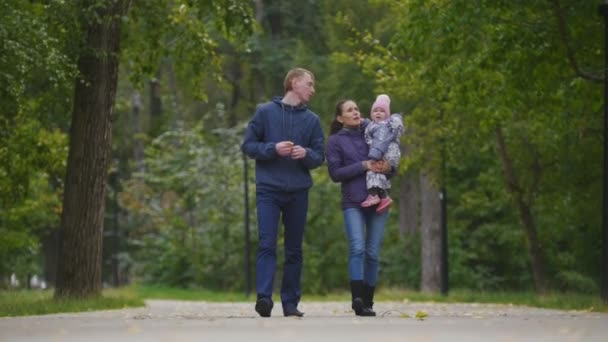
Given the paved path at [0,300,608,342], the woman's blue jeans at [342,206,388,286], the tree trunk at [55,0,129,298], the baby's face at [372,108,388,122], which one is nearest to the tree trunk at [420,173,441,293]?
the tree trunk at [55,0,129,298]

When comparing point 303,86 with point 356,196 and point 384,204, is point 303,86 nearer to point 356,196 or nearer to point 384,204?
point 356,196

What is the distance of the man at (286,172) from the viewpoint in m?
13.2

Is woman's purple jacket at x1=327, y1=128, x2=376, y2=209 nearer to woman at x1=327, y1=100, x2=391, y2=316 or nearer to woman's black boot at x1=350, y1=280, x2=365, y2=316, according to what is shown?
woman at x1=327, y1=100, x2=391, y2=316

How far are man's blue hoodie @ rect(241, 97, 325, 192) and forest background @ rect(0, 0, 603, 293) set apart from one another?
5882mm

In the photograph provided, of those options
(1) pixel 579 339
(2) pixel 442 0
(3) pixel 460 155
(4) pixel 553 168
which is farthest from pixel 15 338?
(3) pixel 460 155

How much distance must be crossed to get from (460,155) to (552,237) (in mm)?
4501

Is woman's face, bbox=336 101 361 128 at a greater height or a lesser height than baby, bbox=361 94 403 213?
greater

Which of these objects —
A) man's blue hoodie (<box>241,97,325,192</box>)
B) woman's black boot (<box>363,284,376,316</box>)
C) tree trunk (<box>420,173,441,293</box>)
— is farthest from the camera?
tree trunk (<box>420,173,441,293</box>)

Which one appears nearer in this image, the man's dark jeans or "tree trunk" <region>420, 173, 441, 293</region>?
the man's dark jeans

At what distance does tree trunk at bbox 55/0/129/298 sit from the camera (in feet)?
68.5

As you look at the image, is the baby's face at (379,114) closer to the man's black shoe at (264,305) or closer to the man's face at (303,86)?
the man's face at (303,86)

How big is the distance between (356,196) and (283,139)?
31.7 inches

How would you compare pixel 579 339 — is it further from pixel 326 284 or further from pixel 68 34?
pixel 326 284

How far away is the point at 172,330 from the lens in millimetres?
11062
